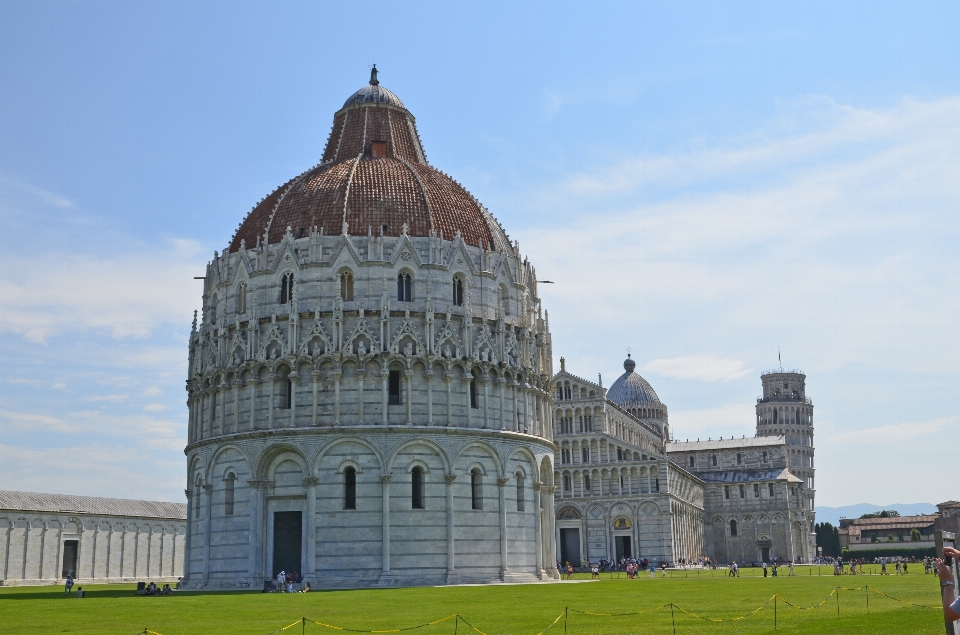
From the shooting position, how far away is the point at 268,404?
183ft

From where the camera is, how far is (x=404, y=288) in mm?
57531

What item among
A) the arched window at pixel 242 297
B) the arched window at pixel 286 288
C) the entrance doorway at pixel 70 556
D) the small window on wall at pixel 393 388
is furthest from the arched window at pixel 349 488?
the entrance doorway at pixel 70 556

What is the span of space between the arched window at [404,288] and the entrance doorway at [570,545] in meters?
55.5

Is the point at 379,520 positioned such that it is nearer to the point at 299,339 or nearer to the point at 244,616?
the point at 299,339

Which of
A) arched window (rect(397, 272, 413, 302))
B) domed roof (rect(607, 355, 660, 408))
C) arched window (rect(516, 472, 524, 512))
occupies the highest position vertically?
domed roof (rect(607, 355, 660, 408))

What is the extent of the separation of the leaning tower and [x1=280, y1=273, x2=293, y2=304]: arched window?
114220 millimetres

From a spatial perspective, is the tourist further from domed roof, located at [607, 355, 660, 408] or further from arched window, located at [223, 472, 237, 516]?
domed roof, located at [607, 355, 660, 408]

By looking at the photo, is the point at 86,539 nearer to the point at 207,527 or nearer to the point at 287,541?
the point at 207,527

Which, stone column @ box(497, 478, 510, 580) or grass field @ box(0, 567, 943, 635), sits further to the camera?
stone column @ box(497, 478, 510, 580)

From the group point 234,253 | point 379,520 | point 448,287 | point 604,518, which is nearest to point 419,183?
point 448,287

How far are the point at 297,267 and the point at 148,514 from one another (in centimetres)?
4609

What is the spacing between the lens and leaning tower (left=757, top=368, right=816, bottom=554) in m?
159

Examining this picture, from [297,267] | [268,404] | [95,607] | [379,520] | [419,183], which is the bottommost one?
[95,607]

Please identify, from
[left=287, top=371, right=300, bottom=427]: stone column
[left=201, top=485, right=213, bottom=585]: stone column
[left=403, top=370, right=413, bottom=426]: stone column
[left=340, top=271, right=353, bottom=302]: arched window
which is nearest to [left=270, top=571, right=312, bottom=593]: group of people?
[left=201, top=485, right=213, bottom=585]: stone column
